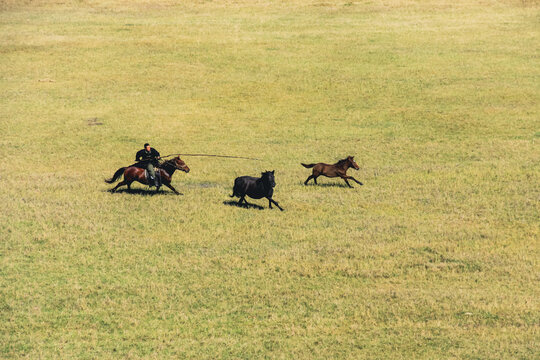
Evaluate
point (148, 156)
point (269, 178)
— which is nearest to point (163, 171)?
point (148, 156)

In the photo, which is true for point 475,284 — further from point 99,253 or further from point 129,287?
point 99,253

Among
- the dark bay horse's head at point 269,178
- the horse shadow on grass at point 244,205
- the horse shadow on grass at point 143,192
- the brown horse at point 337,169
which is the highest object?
the dark bay horse's head at point 269,178

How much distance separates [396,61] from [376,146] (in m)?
18.0

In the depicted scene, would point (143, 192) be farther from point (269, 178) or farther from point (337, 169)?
point (337, 169)

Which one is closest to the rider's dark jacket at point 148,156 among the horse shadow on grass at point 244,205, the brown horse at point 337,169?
the horse shadow on grass at point 244,205

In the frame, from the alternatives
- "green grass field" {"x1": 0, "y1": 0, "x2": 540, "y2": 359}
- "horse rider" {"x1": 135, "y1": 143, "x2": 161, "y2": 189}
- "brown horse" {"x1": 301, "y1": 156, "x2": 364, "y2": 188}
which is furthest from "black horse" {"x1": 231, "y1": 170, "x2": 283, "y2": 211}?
"brown horse" {"x1": 301, "y1": 156, "x2": 364, "y2": 188}

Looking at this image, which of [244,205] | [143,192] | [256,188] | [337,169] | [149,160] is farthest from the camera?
[337,169]

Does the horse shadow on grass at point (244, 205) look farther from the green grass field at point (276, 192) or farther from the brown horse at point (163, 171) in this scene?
the brown horse at point (163, 171)

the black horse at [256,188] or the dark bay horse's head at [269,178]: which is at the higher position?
the dark bay horse's head at [269,178]

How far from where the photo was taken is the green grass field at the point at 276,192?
16.0m

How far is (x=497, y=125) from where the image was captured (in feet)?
124

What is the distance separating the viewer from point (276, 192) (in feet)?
88.1

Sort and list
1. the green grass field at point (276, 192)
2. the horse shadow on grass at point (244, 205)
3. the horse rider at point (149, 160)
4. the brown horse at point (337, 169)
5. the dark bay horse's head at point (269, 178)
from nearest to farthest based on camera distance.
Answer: the green grass field at point (276, 192) → the dark bay horse's head at point (269, 178) → the horse shadow on grass at point (244, 205) → the horse rider at point (149, 160) → the brown horse at point (337, 169)

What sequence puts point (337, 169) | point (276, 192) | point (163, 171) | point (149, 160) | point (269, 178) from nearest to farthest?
point (269, 178)
point (149, 160)
point (163, 171)
point (276, 192)
point (337, 169)
